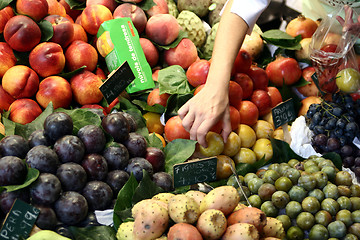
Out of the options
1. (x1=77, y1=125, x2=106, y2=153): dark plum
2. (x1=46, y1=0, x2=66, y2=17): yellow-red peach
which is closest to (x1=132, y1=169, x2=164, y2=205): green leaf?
(x1=77, y1=125, x2=106, y2=153): dark plum

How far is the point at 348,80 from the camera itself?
2.19 m

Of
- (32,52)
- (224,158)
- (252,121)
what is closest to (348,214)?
(224,158)

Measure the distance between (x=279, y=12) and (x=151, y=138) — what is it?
2.13m

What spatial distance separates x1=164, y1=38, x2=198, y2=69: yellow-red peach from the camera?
8.10 feet

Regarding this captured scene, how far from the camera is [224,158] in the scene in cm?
192

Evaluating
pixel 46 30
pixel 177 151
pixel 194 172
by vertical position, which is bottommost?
pixel 177 151

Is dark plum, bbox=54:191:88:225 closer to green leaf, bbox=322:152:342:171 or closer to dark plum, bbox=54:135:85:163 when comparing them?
dark plum, bbox=54:135:85:163

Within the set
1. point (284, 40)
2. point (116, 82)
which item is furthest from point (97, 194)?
point (284, 40)

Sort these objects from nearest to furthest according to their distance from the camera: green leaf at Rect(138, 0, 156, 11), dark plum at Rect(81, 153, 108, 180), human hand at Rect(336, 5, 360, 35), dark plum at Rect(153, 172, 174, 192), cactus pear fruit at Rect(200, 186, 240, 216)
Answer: cactus pear fruit at Rect(200, 186, 240, 216) → dark plum at Rect(81, 153, 108, 180) → dark plum at Rect(153, 172, 174, 192) → human hand at Rect(336, 5, 360, 35) → green leaf at Rect(138, 0, 156, 11)

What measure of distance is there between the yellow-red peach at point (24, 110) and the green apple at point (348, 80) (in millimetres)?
1729

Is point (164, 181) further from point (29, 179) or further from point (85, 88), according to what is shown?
point (85, 88)

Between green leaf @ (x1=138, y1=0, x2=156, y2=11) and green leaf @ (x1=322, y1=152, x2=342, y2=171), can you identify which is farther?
green leaf @ (x1=138, y1=0, x2=156, y2=11)

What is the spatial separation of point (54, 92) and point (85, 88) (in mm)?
172

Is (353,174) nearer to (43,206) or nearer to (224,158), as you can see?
(224,158)
